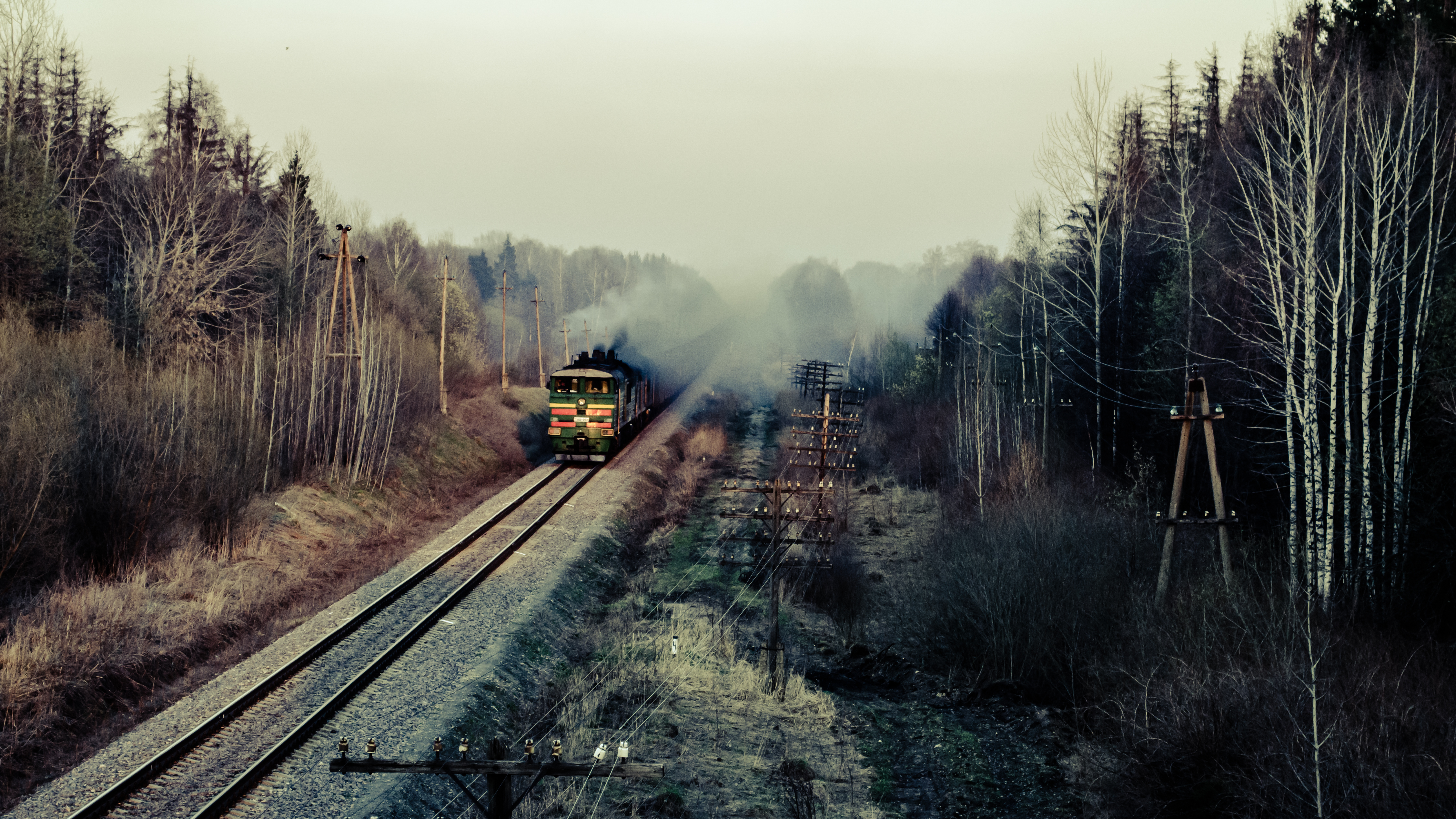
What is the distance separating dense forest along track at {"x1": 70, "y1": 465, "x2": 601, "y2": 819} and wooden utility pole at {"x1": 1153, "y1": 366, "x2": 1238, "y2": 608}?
12.1 meters

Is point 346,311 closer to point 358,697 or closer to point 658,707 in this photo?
point 358,697

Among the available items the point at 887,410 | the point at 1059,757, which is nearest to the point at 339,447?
the point at 1059,757

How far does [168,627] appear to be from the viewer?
13.0 meters

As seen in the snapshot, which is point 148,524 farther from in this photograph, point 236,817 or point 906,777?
point 906,777

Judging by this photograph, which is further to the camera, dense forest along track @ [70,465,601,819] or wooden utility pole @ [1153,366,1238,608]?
wooden utility pole @ [1153,366,1238,608]

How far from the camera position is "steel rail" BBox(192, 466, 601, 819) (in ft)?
27.8

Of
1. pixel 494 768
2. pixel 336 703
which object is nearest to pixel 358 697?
pixel 336 703

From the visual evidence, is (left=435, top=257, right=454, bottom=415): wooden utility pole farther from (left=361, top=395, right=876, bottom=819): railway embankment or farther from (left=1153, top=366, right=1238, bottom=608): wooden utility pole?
(left=1153, top=366, right=1238, bottom=608): wooden utility pole

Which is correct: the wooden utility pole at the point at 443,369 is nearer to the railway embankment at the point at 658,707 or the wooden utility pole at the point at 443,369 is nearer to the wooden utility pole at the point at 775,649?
the railway embankment at the point at 658,707

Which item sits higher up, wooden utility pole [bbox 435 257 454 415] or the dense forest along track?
wooden utility pole [bbox 435 257 454 415]

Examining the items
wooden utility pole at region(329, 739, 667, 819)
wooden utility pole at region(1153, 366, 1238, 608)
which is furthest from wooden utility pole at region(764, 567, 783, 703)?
wooden utility pole at region(329, 739, 667, 819)

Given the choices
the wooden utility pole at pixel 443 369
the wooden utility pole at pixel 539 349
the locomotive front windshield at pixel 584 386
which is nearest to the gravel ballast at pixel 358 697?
the locomotive front windshield at pixel 584 386

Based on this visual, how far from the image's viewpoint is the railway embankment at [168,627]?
9680mm

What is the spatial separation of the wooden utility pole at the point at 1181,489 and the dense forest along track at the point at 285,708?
475 inches
